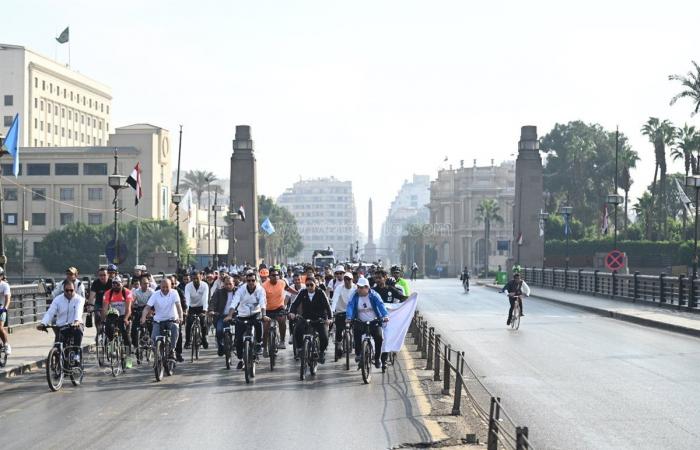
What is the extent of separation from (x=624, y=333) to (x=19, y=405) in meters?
19.2

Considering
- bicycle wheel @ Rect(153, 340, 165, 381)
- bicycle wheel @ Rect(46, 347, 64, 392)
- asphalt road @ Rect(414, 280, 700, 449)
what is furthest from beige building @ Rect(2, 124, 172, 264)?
bicycle wheel @ Rect(46, 347, 64, 392)

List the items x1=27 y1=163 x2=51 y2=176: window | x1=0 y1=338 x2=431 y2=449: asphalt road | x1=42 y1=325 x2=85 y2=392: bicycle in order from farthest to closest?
x1=27 y1=163 x2=51 y2=176: window
x1=42 y1=325 x2=85 y2=392: bicycle
x1=0 y1=338 x2=431 y2=449: asphalt road

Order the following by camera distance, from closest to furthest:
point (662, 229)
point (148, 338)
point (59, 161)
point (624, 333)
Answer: point (148, 338), point (624, 333), point (662, 229), point (59, 161)

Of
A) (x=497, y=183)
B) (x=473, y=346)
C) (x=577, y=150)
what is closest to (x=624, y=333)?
(x=473, y=346)

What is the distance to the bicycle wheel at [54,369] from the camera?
16719mm

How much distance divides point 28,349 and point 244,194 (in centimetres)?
5723

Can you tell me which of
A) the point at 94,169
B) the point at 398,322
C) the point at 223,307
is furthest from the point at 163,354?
the point at 94,169

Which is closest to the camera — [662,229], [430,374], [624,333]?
[430,374]

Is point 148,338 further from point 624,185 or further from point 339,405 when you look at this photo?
point 624,185

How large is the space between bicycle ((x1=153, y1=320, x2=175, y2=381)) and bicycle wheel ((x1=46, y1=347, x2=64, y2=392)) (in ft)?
5.21

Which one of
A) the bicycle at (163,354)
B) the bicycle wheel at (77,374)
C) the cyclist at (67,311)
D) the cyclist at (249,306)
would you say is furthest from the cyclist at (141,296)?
the cyclist at (67,311)

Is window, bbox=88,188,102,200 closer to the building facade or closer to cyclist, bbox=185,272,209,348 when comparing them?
the building facade

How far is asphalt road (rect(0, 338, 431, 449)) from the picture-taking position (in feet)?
38.5

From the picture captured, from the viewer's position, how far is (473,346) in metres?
25.6
